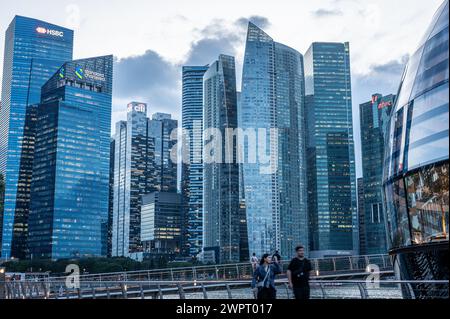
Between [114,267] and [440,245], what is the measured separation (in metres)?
112

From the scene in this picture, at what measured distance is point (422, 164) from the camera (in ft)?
65.2

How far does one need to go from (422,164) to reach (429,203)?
1332 millimetres

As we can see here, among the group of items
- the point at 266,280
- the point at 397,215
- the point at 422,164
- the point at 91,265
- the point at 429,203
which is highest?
the point at 422,164

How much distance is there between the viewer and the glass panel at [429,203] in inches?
727

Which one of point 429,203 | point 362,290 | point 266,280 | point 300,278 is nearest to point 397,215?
point 429,203

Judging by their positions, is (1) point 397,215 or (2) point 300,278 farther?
(1) point 397,215

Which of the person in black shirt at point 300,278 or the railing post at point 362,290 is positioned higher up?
the person in black shirt at point 300,278

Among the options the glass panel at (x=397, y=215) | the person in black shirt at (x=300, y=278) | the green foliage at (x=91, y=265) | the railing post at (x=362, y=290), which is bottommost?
the green foliage at (x=91, y=265)

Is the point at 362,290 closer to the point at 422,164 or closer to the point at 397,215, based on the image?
the point at 422,164

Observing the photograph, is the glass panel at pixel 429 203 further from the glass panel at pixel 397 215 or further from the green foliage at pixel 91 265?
the green foliage at pixel 91 265

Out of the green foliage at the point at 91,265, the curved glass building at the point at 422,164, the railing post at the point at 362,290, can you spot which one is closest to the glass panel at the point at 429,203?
the curved glass building at the point at 422,164
